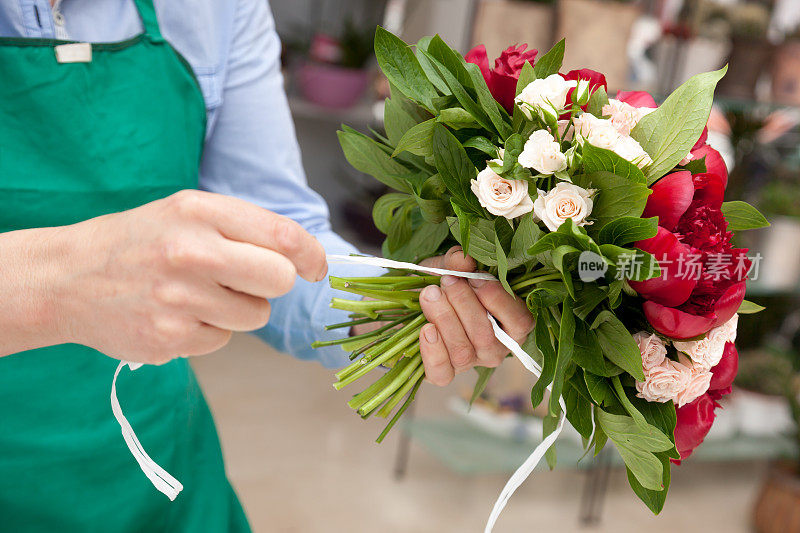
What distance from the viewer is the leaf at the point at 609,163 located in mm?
637

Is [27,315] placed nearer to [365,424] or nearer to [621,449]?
[621,449]

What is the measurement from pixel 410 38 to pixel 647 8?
91cm

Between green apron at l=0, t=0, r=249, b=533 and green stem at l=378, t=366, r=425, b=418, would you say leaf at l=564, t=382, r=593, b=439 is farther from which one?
green apron at l=0, t=0, r=249, b=533

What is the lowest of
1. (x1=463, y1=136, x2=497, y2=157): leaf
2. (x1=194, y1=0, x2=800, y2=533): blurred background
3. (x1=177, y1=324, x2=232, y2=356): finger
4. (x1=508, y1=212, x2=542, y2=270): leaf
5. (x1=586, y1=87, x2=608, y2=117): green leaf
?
(x1=194, y1=0, x2=800, y2=533): blurred background

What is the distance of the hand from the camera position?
755mm

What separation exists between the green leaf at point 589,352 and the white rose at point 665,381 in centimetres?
3

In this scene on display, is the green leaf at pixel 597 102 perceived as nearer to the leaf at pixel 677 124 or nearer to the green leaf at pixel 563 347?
the leaf at pixel 677 124

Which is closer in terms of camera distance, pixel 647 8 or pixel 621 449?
pixel 621 449

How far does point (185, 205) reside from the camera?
0.50 meters

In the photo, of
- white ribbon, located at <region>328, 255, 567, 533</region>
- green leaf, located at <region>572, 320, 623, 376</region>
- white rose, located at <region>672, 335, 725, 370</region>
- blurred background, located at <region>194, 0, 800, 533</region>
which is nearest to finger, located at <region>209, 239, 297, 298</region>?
white ribbon, located at <region>328, 255, 567, 533</region>

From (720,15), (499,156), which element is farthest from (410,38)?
(499,156)

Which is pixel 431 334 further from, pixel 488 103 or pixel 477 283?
pixel 488 103

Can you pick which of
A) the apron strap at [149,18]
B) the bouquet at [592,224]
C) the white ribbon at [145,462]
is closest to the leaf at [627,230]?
the bouquet at [592,224]

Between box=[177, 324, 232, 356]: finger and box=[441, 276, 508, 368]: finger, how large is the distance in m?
0.28
